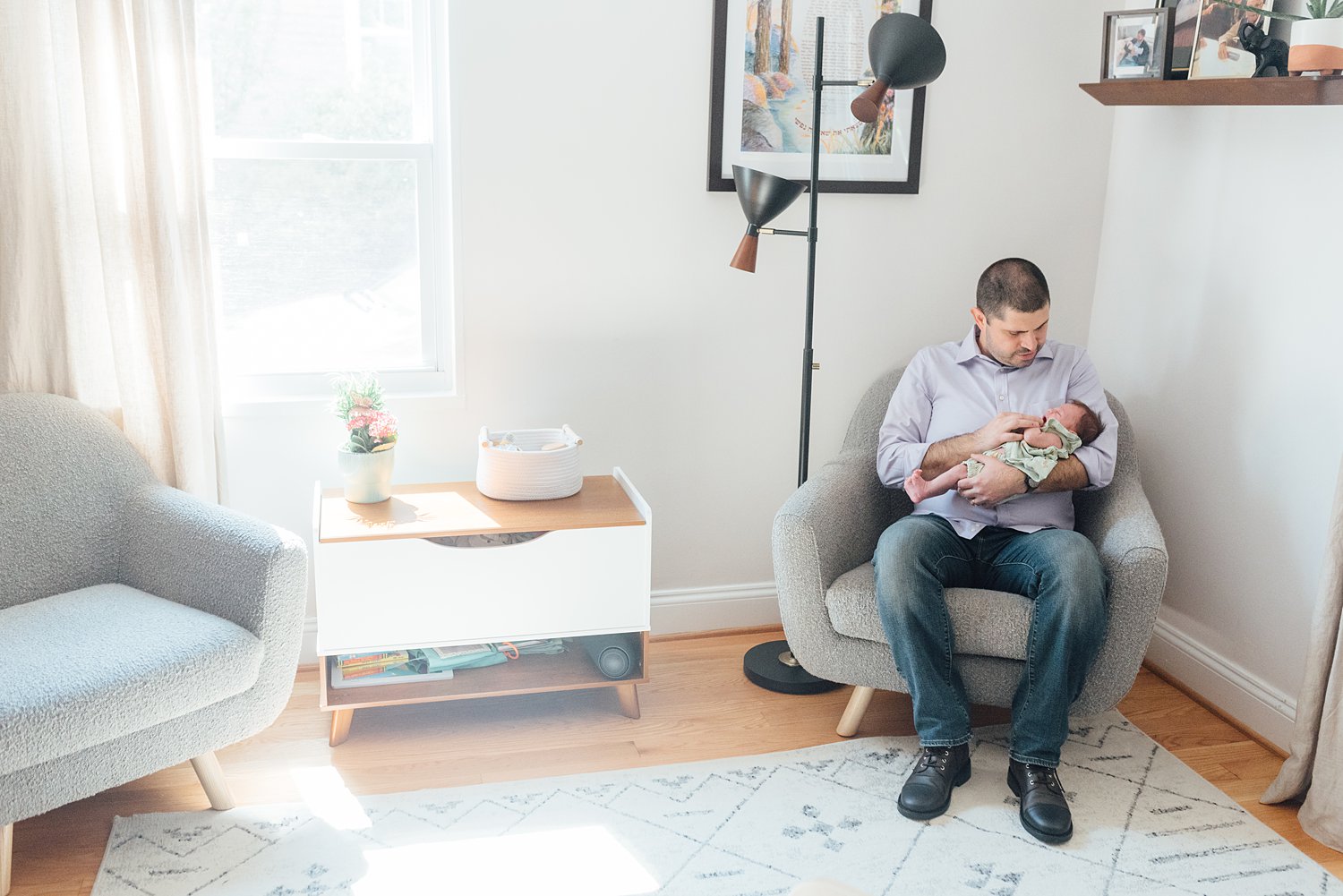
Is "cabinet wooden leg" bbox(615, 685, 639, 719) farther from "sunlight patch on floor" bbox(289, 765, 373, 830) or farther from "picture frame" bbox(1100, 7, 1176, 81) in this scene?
"picture frame" bbox(1100, 7, 1176, 81)

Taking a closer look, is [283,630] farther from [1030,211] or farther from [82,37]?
[1030,211]

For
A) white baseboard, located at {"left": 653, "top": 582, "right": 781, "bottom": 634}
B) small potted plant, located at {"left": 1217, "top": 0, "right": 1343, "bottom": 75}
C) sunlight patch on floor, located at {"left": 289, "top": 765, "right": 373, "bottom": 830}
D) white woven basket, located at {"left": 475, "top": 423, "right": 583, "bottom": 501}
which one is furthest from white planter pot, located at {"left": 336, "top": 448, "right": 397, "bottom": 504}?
small potted plant, located at {"left": 1217, "top": 0, "right": 1343, "bottom": 75}

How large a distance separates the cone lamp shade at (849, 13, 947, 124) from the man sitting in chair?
45 centimetres

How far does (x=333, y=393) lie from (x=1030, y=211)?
1.88 m

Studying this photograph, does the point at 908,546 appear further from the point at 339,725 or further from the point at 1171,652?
the point at 339,725

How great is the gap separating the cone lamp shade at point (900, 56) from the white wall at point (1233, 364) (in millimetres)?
795

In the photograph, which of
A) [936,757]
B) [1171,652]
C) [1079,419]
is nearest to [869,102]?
[1079,419]

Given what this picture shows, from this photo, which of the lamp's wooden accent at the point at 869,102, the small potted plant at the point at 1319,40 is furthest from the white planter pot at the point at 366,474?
the small potted plant at the point at 1319,40

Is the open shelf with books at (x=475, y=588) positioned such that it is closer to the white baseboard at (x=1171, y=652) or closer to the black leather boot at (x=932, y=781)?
the white baseboard at (x=1171, y=652)

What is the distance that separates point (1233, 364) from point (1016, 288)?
0.62 m

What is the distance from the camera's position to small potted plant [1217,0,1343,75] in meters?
2.12

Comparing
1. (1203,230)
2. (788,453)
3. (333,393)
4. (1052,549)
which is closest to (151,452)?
(333,393)

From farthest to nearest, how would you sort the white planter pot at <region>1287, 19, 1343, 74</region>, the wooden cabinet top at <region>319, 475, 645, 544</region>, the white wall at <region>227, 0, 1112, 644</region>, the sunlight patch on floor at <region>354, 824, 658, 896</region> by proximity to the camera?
the white wall at <region>227, 0, 1112, 644</region> < the wooden cabinet top at <region>319, 475, 645, 544</region> < the white planter pot at <region>1287, 19, 1343, 74</region> < the sunlight patch on floor at <region>354, 824, 658, 896</region>

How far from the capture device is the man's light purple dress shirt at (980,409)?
8.12ft
